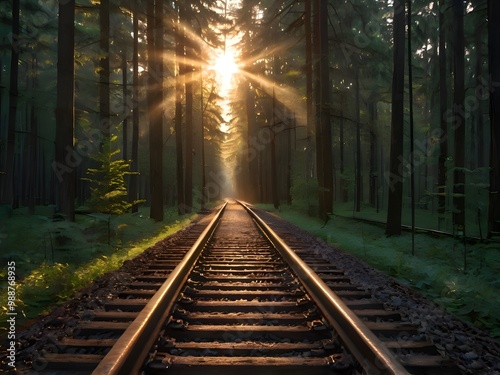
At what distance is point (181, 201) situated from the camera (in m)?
22.7

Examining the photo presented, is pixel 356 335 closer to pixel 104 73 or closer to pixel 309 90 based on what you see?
pixel 104 73

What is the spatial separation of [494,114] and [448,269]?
500cm

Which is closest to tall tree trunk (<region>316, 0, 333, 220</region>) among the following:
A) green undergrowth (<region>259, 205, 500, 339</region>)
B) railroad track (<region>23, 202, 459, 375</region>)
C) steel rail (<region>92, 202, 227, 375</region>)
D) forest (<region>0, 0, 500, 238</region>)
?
forest (<region>0, 0, 500, 238</region>)

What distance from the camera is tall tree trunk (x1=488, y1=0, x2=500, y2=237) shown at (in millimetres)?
9836

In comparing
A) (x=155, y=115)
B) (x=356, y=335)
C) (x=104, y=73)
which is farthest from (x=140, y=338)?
(x=104, y=73)

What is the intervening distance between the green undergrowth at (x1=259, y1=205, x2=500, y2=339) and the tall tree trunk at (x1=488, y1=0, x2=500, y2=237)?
109cm

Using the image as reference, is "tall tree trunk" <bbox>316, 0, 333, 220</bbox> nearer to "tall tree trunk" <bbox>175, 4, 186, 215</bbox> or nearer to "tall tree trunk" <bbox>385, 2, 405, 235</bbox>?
"tall tree trunk" <bbox>385, 2, 405, 235</bbox>

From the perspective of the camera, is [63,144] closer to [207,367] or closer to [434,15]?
[207,367]

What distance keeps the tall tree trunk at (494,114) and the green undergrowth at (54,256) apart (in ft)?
29.2

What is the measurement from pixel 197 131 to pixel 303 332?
39.3 meters

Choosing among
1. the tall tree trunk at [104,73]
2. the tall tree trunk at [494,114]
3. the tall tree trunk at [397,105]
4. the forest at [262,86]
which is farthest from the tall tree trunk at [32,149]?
the tall tree trunk at [494,114]

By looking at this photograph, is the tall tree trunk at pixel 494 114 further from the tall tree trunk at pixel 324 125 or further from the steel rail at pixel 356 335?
the tall tree trunk at pixel 324 125

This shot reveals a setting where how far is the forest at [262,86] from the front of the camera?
10953 mm

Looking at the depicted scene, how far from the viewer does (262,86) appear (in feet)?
113
